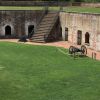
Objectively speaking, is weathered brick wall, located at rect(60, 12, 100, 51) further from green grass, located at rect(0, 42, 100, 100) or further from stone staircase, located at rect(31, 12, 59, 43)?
green grass, located at rect(0, 42, 100, 100)

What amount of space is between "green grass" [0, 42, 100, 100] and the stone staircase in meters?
6.43

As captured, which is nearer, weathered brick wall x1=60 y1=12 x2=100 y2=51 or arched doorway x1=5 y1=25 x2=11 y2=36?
weathered brick wall x1=60 y1=12 x2=100 y2=51

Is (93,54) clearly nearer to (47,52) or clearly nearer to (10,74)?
(47,52)

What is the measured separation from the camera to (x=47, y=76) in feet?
60.6

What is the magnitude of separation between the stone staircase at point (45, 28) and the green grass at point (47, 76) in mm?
6426

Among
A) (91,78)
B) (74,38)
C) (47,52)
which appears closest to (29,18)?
(74,38)

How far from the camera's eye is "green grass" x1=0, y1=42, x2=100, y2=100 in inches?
615

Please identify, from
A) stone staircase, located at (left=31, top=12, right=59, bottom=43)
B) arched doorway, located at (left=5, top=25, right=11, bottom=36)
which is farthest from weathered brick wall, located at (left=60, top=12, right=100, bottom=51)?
arched doorway, located at (left=5, top=25, right=11, bottom=36)

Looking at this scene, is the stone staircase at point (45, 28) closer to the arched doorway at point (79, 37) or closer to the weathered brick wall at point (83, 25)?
the weathered brick wall at point (83, 25)

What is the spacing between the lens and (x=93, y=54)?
24.8m

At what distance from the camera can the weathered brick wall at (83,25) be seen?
26.4 m

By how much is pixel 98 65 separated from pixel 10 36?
1572 cm

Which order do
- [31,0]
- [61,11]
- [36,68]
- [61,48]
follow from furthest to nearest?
[31,0], [61,11], [61,48], [36,68]

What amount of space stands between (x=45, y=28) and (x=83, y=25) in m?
5.26
